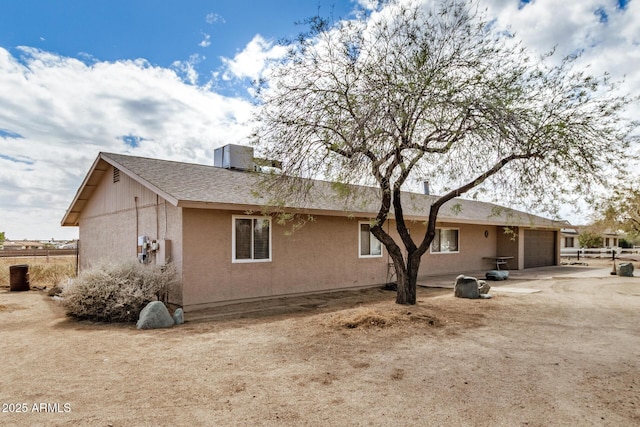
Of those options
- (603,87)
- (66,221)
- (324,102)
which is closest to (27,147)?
(66,221)

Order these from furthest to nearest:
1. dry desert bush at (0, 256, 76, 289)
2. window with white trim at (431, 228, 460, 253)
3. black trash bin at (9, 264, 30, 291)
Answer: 1. window with white trim at (431, 228, 460, 253)
2. dry desert bush at (0, 256, 76, 289)
3. black trash bin at (9, 264, 30, 291)

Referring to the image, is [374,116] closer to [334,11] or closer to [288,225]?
[334,11]

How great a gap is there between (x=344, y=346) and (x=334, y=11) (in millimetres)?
6202

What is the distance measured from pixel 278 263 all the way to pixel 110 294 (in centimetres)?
409

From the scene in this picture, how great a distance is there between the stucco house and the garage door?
22.7ft

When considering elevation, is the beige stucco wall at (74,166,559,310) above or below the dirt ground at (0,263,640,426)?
above

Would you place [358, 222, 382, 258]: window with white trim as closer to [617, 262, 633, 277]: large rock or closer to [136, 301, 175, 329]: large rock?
[136, 301, 175, 329]: large rock

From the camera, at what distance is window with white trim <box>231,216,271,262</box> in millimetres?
9836

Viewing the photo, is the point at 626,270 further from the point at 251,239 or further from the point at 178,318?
the point at 178,318

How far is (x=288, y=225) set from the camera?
1101 centimetres

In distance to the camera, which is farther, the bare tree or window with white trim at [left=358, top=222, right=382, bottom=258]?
window with white trim at [left=358, top=222, right=382, bottom=258]

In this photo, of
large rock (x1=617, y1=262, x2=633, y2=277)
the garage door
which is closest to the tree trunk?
large rock (x1=617, y1=262, x2=633, y2=277)

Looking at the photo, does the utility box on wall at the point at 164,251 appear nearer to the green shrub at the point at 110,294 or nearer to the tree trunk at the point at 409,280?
the green shrub at the point at 110,294

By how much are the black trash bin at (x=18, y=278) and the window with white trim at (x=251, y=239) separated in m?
8.59
